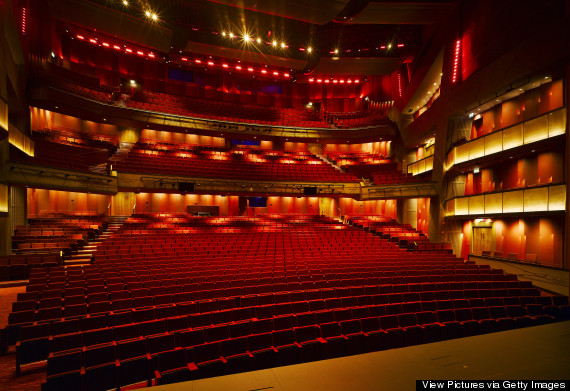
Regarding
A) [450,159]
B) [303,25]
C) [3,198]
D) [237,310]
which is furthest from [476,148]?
[3,198]

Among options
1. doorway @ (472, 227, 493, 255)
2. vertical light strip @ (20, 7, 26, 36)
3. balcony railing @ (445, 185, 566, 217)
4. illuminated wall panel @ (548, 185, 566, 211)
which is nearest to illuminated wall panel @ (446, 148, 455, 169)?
balcony railing @ (445, 185, 566, 217)

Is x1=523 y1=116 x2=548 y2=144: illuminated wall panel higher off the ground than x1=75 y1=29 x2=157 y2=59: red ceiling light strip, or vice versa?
x1=75 y1=29 x2=157 y2=59: red ceiling light strip

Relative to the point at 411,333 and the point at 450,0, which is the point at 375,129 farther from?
the point at 411,333

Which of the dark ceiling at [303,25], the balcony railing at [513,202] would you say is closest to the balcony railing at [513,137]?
the balcony railing at [513,202]

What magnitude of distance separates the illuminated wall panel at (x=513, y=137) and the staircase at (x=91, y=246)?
32.0 ft

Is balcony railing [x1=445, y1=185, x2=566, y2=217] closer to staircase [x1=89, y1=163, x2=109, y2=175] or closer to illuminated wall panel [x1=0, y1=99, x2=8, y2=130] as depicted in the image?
illuminated wall panel [x1=0, y1=99, x2=8, y2=130]

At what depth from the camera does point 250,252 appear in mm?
7344

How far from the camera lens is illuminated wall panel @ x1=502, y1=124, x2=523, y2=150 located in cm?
689

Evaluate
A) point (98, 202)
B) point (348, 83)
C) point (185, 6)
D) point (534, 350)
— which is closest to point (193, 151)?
point (98, 202)

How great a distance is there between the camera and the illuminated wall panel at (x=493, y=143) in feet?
24.3

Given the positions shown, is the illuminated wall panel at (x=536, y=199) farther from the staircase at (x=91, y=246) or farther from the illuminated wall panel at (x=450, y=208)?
the staircase at (x=91, y=246)

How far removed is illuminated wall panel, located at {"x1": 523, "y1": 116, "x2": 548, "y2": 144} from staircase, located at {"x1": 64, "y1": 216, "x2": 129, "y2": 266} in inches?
385

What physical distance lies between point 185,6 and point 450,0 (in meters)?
9.64

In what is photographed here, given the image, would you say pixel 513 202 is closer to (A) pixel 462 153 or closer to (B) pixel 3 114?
A: (A) pixel 462 153
